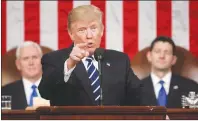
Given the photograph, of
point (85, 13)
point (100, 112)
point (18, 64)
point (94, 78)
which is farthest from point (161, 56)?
point (100, 112)

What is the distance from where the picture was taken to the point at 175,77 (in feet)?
19.6

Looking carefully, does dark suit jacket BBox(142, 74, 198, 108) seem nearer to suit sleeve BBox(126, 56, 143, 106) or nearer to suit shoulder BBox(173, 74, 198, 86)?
suit shoulder BBox(173, 74, 198, 86)

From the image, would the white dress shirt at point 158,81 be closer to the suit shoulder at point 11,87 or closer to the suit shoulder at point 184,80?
the suit shoulder at point 184,80

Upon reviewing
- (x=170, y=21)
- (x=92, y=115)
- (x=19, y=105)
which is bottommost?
(x=19, y=105)

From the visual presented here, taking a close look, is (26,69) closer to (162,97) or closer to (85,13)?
(162,97)

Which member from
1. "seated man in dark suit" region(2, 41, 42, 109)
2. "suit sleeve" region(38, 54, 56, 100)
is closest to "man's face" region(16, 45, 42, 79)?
"seated man in dark suit" region(2, 41, 42, 109)

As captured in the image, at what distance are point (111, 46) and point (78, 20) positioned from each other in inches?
78.2

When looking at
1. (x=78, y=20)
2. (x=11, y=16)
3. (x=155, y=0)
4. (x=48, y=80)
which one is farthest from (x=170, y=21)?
(x=48, y=80)

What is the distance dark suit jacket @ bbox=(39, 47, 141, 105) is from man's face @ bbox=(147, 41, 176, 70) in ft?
6.56

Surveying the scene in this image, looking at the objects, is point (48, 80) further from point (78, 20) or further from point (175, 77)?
point (175, 77)

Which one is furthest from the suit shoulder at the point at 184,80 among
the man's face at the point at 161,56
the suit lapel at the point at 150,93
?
the suit lapel at the point at 150,93

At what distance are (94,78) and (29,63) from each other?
226cm

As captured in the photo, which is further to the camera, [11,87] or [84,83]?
[11,87]

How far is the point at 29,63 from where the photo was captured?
237 inches
